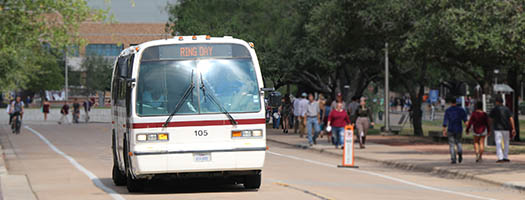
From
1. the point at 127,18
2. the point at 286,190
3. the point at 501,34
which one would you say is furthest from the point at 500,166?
the point at 127,18

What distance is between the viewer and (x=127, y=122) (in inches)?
574

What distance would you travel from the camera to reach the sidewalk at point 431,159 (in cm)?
1894

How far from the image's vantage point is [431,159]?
24.3m

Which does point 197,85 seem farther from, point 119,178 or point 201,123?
point 119,178

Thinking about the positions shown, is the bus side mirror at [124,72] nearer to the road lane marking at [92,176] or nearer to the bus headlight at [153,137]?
the bus headlight at [153,137]

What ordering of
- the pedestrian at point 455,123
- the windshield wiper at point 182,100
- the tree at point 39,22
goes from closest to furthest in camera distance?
the windshield wiper at point 182,100 → the pedestrian at point 455,123 → the tree at point 39,22

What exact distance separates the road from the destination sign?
7.18 feet

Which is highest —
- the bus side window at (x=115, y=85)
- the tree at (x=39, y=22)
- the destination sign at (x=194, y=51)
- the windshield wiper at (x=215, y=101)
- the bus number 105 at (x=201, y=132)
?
the tree at (x=39, y=22)

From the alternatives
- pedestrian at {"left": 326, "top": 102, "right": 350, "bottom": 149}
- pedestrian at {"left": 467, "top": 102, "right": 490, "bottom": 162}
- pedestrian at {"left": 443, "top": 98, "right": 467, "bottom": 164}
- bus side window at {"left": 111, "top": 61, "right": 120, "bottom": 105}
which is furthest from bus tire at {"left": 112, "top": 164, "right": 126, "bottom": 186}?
pedestrian at {"left": 326, "top": 102, "right": 350, "bottom": 149}

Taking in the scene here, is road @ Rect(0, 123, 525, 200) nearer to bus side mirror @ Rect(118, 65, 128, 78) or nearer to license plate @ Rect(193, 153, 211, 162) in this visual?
license plate @ Rect(193, 153, 211, 162)

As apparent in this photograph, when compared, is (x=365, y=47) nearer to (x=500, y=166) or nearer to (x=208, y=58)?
(x=500, y=166)

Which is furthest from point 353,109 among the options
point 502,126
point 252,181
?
point 252,181

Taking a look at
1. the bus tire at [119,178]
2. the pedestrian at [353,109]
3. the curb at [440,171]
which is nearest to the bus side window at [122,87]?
the bus tire at [119,178]

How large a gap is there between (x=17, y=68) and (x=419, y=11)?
3066 cm
